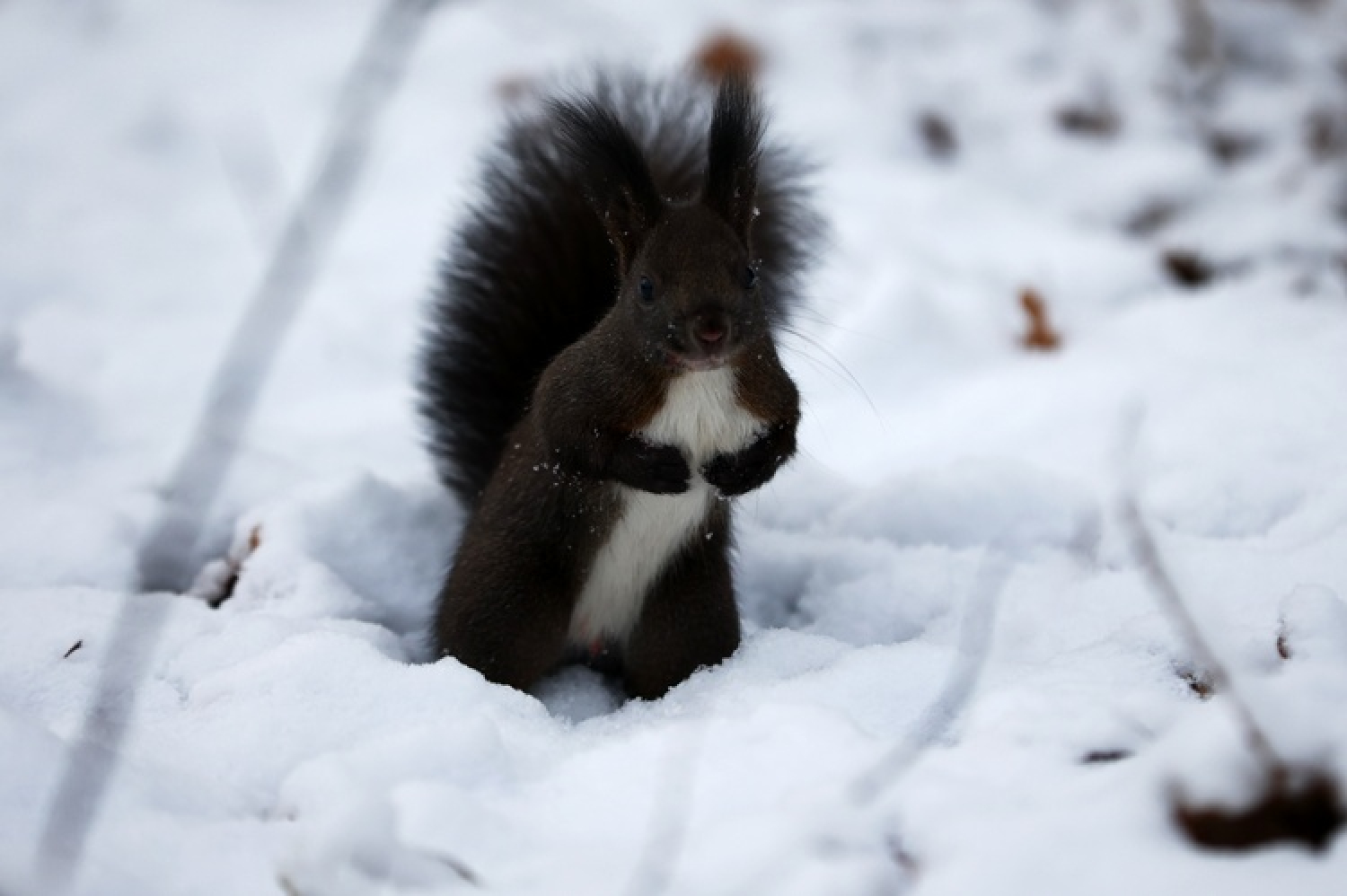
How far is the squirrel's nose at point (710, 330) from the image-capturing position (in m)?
1.74

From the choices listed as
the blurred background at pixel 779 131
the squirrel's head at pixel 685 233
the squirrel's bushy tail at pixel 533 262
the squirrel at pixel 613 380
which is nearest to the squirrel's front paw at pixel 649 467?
the squirrel at pixel 613 380

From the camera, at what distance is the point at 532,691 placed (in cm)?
213

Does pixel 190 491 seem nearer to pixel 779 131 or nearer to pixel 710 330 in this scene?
pixel 710 330

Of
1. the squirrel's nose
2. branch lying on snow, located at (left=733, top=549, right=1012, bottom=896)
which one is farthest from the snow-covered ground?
the squirrel's nose

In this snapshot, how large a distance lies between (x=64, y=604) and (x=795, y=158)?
1680 mm

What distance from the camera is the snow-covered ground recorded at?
48.6 inches

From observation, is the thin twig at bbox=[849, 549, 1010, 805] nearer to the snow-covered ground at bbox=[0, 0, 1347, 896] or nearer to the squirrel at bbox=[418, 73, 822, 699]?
the snow-covered ground at bbox=[0, 0, 1347, 896]

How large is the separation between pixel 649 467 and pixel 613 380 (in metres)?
0.16

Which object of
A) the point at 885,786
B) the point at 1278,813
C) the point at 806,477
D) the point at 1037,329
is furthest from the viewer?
the point at 1037,329

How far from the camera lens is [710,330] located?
174 centimetres

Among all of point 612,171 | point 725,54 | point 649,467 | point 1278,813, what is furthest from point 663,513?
point 725,54

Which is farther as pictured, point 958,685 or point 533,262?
point 533,262

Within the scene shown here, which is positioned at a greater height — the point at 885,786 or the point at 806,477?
the point at 885,786

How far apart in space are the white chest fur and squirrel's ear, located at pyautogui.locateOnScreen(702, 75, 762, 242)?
31 centimetres
